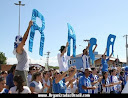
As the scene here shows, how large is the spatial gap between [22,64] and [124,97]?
3.37m

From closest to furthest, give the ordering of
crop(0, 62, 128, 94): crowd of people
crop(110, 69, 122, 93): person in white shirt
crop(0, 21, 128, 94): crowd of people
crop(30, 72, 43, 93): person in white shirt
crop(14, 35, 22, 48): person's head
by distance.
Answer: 1. crop(0, 62, 128, 94): crowd of people
2. crop(0, 21, 128, 94): crowd of people
3. crop(30, 72, 43, 93): person in white shirt
4. crop(14, 35, 22, 48): person's head
5. crop(110, 69, 122, 93): person in white shirt

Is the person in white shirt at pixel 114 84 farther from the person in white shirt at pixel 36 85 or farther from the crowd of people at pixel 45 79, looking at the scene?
the person in white shirt at pixel 36 85

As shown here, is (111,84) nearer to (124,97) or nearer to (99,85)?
(99,85)

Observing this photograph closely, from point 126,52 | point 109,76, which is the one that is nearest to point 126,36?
point 126,52

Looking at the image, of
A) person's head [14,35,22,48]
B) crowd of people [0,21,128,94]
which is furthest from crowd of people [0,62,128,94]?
person's head [14,35,22,48]

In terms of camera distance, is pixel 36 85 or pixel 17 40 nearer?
pixel 36 85

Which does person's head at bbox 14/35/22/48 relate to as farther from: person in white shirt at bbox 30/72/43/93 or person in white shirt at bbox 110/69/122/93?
person in white shirt at bbox 110/69/122/93

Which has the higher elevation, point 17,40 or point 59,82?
point 17,40

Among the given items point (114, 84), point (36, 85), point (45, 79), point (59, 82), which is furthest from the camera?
point (45, 79)

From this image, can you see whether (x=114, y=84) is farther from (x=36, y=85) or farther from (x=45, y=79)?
(x=36, y=85)

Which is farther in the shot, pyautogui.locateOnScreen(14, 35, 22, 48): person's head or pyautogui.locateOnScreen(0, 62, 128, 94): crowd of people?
pyautogui.locateOnScreen(14, 35, 22, 48): person's head

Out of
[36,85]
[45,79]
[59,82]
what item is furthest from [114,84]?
[36,85]

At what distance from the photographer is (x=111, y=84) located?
7137 mm

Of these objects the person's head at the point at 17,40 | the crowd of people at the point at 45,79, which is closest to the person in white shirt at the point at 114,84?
the crowd of people at the point at 45,79
